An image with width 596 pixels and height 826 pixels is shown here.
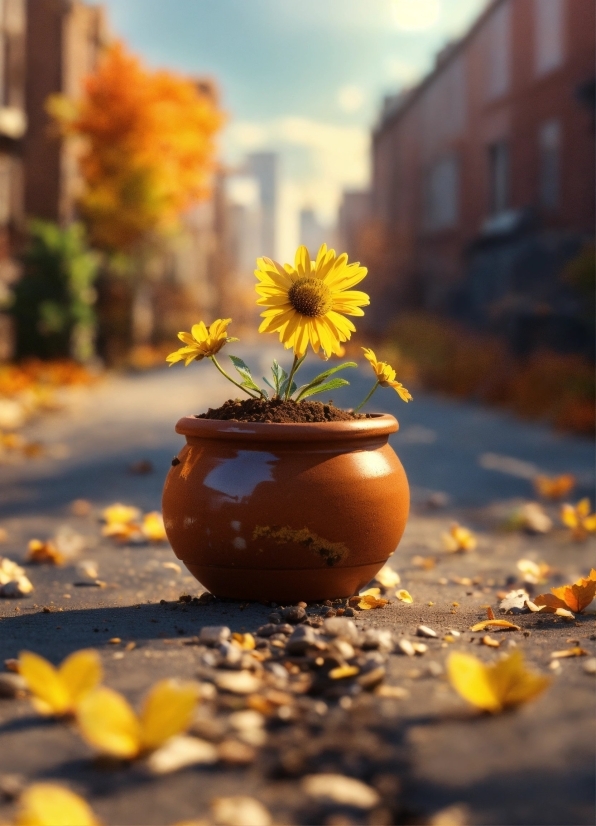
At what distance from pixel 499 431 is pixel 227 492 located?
701cm

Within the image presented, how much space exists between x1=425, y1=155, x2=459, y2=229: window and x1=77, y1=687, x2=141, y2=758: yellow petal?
2185 centimetres

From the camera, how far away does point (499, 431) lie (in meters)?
9.72

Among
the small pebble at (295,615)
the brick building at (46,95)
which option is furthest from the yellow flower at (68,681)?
the brick building at (46,95)

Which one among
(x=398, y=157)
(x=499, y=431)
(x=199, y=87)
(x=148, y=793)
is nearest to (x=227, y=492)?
(x=148, y=793)

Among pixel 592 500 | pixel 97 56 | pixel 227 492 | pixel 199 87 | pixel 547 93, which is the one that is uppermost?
pixel 199 87

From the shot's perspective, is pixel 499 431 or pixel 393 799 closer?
pixel 393 799

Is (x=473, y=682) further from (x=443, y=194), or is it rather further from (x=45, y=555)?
(x=443, y=194)

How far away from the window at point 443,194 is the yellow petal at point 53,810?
22.1 meters

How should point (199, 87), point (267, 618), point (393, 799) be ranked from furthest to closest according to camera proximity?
point (199, 87), point (267, 618), point (393, 799)

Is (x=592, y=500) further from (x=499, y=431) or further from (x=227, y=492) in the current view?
(x=227, y=492)

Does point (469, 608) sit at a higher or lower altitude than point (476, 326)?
lower

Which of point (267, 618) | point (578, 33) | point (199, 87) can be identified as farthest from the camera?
point (199, 87)

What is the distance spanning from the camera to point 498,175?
20.7 metres

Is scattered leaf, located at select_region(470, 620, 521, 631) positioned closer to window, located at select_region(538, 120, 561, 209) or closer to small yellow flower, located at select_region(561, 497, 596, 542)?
small yellow flower, located at select_region(561, 497, 596, 542)
